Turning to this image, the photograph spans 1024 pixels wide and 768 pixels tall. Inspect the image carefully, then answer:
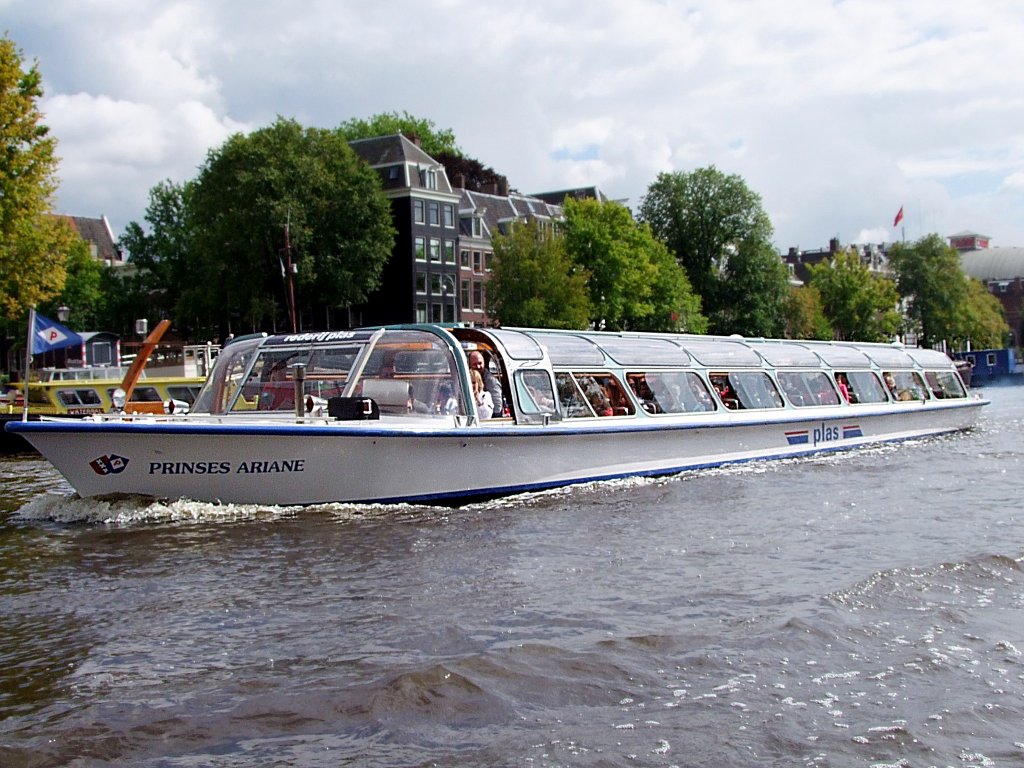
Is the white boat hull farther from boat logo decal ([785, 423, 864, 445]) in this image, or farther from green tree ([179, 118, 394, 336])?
green tree ([179, 118, 394, 336])

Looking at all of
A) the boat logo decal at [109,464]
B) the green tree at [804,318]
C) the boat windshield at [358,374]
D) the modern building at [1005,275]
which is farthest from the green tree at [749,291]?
the modern building at [1005,275]

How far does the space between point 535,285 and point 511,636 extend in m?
53.9

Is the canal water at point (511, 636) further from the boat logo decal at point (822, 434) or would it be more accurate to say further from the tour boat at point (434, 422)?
the boat logo decal at point (822, 434)

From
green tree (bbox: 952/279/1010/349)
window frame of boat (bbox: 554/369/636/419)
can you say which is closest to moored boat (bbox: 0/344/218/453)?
window frame of boat (bbox: 554/369/636/419)

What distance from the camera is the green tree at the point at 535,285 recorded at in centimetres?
6175

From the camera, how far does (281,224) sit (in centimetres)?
5675

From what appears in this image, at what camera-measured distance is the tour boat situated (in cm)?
1395

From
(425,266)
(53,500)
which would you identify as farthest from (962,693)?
(425,266)

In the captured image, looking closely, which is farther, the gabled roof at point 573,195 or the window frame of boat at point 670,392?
the gabled roof at point 573,195

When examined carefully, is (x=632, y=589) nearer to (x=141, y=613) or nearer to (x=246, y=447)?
(x=141, y=613)

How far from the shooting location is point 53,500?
1531cm

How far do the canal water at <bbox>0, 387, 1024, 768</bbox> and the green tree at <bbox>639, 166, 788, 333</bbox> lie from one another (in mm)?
68387

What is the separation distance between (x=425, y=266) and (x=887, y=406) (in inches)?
1937

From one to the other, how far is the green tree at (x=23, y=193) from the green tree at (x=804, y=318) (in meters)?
60.3
